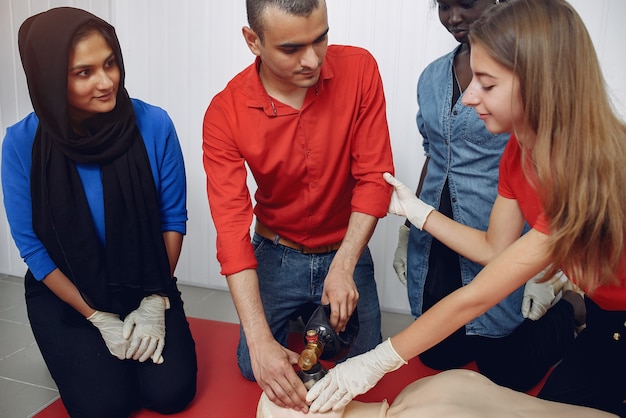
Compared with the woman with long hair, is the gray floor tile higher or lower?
lower

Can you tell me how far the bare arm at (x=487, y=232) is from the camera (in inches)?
59.8

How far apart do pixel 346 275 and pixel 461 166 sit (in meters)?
0.62

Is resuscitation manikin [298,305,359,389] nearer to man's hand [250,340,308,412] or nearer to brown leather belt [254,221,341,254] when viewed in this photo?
man's hand [250,340,308,412]

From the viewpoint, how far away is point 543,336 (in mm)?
2070

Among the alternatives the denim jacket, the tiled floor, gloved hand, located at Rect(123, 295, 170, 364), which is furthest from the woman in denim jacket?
gloved hand, located at Rect(123, 295, 170, 364)

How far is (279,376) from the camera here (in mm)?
1360

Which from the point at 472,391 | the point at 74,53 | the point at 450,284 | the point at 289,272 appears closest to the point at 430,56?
the point at 450,284

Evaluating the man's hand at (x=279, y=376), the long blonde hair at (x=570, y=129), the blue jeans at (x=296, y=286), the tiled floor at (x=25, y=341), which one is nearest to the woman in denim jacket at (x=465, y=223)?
the blue jeans at (x=296, y=286)

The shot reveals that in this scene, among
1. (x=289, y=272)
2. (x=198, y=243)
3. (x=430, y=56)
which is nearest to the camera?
(x=289, y=272)

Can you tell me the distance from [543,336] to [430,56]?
1.24 m

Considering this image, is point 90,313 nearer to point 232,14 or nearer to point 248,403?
point 248,403

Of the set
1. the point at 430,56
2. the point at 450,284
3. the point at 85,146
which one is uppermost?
the point at 430,56

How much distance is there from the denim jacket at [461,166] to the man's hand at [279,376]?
84 centimetres

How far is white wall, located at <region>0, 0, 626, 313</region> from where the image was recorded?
242 centimetres
